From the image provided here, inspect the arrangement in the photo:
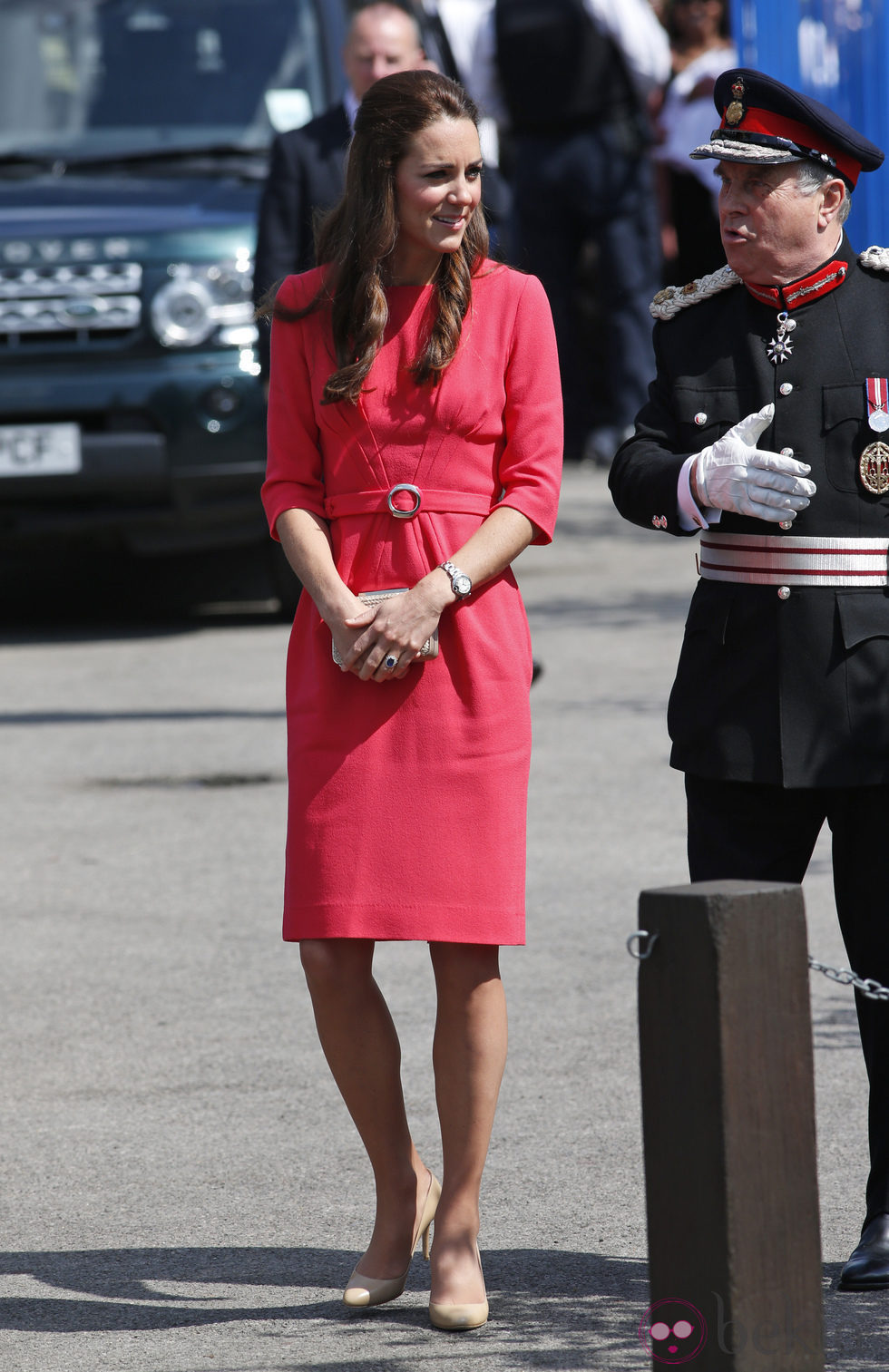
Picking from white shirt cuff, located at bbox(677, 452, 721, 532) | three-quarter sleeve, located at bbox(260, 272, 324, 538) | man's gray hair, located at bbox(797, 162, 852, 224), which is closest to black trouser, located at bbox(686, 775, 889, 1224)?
white shirt cuff, located at bbox(677, 452, 721, 532)

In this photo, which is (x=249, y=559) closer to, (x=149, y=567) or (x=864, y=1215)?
(x=149, y=567)

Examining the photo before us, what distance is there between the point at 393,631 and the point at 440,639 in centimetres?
12

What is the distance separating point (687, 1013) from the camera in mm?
2498

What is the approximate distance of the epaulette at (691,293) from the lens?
3412 mm

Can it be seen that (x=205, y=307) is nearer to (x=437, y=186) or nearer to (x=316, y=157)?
(x=316, y=157)

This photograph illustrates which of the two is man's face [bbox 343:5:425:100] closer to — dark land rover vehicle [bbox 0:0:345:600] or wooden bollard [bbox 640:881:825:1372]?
dark land rover vehicle [bbox 0:0:345:600]

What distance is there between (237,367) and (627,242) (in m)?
4.55

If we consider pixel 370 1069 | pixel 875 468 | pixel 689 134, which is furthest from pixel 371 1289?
pixel 689 134

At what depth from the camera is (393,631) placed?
10.8 feet

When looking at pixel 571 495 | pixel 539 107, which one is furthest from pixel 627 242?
pixel 571 495

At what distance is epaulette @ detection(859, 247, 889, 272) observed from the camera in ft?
11.0

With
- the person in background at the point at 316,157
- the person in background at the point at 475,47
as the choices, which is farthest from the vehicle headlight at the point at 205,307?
the person in background at the point at 316,157

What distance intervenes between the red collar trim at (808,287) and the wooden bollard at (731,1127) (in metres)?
1.16

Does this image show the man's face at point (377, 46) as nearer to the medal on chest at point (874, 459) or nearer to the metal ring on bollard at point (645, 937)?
the medal on chest at point (874, 459)
